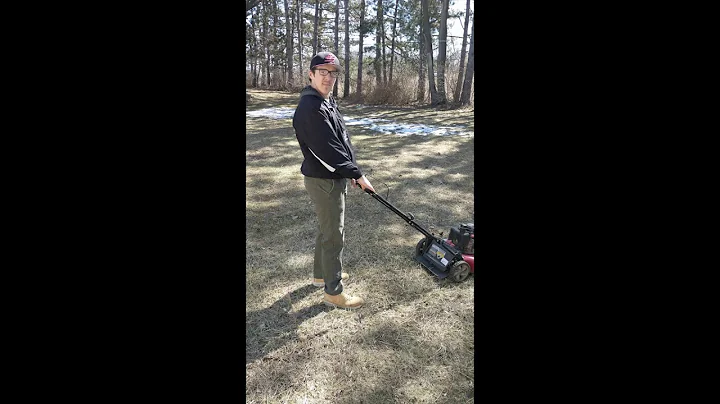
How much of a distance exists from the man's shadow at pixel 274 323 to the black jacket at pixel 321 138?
1.06 m

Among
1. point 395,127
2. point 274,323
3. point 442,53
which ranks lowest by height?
point 274,323

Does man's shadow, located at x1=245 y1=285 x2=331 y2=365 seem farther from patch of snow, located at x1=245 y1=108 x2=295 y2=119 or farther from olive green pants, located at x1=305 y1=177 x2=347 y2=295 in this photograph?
patch of snow, located at x1=245 y1=108 x2=295 y2=119

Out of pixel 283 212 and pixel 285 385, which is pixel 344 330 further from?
pixel 283 212

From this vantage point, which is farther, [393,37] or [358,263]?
[393,37]

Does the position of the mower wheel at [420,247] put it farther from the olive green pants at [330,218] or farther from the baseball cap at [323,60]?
the baseball cap at [323,60]

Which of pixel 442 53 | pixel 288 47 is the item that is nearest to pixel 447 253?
pixel 442 53

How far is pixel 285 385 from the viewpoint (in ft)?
7.91

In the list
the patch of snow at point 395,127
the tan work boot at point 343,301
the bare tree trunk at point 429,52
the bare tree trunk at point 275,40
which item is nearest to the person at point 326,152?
the tan work boot at point 343,301

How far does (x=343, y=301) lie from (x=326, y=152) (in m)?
1.15

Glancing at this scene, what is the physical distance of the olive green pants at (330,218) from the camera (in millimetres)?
2883

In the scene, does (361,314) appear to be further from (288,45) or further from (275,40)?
(275,40)

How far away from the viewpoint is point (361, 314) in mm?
3094
